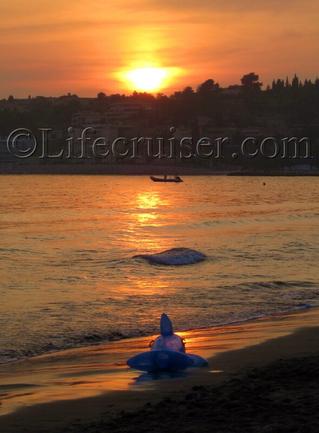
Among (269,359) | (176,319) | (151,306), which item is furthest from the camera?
(151,306)

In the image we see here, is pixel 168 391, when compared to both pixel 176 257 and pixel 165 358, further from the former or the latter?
pixel 176 257

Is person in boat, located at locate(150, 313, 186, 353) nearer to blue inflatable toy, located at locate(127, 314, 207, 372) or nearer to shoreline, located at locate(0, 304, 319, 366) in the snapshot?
blue inflatable toy, located at locate(127, 314, 207, 372)

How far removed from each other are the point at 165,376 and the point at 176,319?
596 cm

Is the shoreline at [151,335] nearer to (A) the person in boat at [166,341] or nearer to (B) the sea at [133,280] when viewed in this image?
(B) the sea at [133,280]

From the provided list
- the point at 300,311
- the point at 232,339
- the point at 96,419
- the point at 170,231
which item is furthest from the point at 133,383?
the point at 170,231

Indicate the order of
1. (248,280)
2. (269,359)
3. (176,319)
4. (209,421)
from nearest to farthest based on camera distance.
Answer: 1. (209,421)
2. (269,359)
3. (176,319)
4. (248,280)

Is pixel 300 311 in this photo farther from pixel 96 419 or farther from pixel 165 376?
pixel 96 419

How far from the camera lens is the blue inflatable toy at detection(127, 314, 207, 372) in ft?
32.5

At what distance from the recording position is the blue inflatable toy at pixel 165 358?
9898 mm

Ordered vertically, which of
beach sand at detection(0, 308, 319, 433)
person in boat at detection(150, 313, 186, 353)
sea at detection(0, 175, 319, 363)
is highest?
person in boat at detection(150, 313, 186, 353)

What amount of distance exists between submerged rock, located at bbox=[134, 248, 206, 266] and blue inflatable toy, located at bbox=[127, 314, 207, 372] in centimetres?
1638

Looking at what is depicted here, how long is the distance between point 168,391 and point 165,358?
3.39ft

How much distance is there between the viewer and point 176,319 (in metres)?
15.6

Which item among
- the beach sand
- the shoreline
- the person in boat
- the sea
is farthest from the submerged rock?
the person in boat
